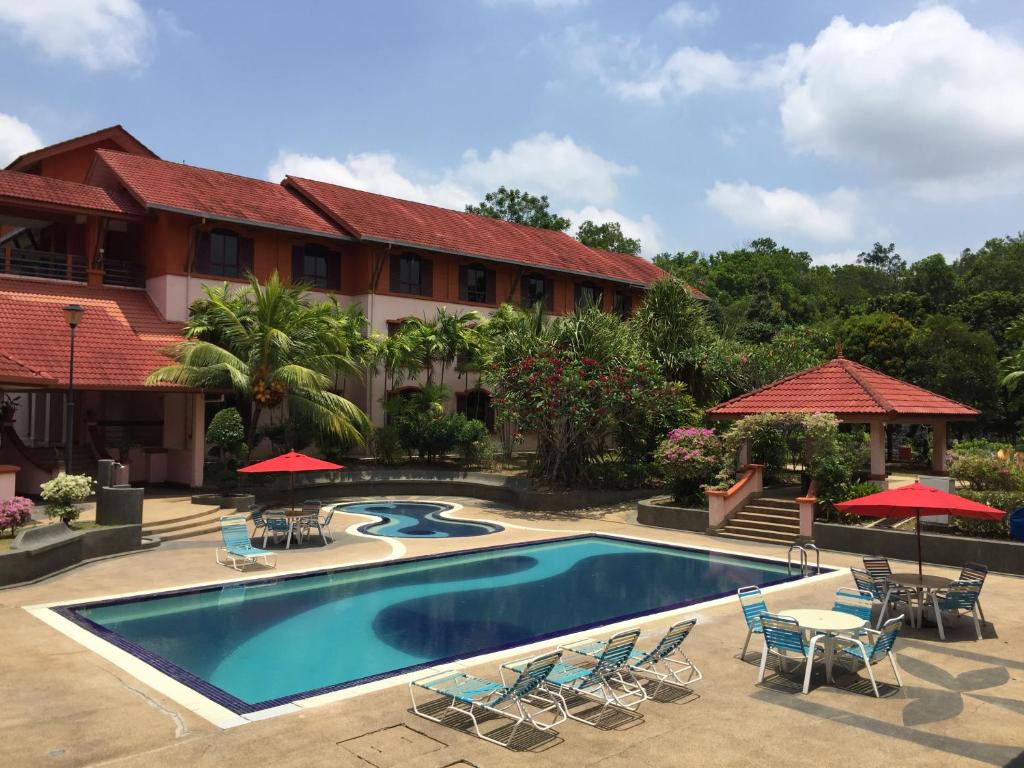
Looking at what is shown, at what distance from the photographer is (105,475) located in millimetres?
17891

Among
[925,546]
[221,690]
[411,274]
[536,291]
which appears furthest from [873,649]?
[536,291]

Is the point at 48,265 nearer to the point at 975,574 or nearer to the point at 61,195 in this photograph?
the point at 61,195

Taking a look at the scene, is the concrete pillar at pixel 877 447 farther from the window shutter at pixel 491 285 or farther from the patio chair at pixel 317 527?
the window shutter at pixel 491 285

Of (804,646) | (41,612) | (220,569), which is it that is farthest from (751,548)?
(41,612)

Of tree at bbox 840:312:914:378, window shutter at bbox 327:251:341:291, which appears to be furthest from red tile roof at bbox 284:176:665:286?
tree at bbox 840:312:914:378

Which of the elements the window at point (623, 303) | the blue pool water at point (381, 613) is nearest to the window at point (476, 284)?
the window at point (623, 303)

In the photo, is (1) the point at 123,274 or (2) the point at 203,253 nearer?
(1) the point at 123,274

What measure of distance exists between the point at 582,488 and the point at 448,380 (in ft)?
32.2

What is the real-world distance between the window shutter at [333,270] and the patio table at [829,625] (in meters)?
24.8

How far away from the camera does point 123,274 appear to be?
26.9 metres

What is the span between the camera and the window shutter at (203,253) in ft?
88.2

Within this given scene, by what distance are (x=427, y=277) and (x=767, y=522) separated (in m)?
18.0

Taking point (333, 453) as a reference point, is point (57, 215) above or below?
above

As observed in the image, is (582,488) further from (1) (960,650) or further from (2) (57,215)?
(2) (57,215)
